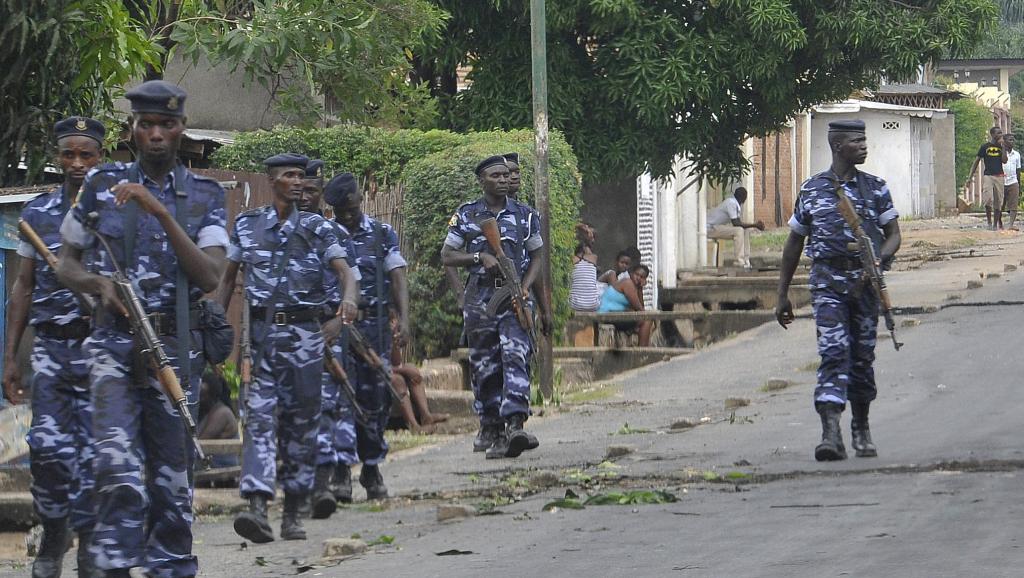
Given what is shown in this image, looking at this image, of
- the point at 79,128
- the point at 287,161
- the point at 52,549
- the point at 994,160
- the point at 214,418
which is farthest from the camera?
the point at 994,160

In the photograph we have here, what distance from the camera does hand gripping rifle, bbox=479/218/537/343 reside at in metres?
10.9

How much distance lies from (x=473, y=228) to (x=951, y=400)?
152 inches

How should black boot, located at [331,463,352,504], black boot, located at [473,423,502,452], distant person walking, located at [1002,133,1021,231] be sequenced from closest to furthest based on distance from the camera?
black boot, located at [331,463,352,504] < black boot, located at [473,423,502,452] < distant person walking, located at [1002,133,1021,231]

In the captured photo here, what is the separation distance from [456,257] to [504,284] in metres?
0.34

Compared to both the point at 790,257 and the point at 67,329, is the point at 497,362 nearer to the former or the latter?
the point at 790,257

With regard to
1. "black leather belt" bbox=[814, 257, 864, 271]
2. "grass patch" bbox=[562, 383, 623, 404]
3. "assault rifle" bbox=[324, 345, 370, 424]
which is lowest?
"grass patch" bbox=[562, 383, 623, 404]

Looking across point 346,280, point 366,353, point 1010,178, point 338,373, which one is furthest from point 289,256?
point 1010,178

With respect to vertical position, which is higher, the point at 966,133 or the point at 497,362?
the point at 966,133

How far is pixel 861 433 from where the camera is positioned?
9.98 meters

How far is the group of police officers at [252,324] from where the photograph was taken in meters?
6.30

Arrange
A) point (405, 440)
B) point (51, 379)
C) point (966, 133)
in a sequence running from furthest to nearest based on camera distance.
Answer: point (966, 133)
point (405, 440)
point (51, 379)

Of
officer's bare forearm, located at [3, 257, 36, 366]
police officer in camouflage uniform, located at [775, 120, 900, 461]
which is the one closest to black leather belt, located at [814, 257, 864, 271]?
police officer in camouflage uniform, located at [775, 120, 900, 461]

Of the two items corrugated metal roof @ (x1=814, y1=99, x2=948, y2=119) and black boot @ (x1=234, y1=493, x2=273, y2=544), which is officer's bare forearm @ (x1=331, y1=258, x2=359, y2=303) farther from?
corrugated metal roof @ (x1=814, y1=99, x2=948, y2=119)

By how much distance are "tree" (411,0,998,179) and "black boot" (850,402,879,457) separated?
35.8 feet
